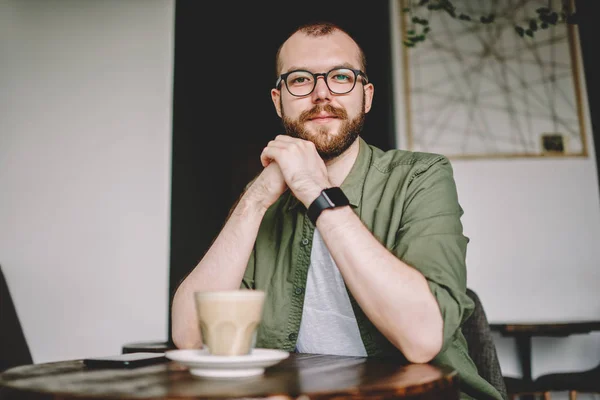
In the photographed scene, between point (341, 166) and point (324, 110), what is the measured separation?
0.59 feet

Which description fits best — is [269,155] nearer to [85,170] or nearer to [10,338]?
[10,338]

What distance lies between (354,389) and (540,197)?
121 inches

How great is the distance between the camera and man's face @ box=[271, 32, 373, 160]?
139 centimetres

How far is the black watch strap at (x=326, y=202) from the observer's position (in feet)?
3.47

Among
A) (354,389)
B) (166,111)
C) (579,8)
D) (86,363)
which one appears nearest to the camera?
(354,389)

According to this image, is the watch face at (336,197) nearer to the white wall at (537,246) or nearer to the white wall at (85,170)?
the white wall at (85,170)

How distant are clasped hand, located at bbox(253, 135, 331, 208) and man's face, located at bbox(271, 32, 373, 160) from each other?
164 millimetres

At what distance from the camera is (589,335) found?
10.5ft

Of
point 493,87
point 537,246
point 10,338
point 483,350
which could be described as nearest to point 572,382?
point 537,246

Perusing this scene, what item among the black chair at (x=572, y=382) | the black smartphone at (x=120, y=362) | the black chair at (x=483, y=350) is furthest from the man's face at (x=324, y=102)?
the black chair at (x=572, y=382)

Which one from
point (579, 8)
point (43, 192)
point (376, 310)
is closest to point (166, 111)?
point (43, 192)

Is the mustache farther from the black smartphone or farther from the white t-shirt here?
the black smartphone

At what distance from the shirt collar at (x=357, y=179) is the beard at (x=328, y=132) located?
66 mm

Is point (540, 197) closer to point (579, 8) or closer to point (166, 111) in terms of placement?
point (579, 8)
